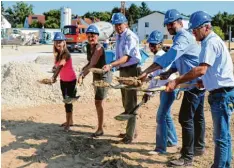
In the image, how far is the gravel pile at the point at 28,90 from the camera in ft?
29.0

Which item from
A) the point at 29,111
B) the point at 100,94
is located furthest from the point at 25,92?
the point at 100,94

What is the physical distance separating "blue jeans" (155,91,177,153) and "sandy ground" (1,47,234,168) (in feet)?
0.54

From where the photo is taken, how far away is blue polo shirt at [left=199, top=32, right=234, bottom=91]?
12.0ft

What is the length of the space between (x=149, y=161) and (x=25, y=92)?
5120 millimetres

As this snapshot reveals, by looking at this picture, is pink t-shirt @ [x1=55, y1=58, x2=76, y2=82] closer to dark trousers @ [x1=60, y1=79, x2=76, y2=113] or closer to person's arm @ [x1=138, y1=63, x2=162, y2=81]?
dark trousers @ [x1=60, y1=79, x2=76, y2=113]

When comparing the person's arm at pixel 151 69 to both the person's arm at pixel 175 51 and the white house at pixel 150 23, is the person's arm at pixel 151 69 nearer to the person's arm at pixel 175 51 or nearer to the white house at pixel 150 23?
the person's arm at pixel 175 51

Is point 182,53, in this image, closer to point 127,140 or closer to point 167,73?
point 167,73

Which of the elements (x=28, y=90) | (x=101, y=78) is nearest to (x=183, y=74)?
(x=101, y=78)

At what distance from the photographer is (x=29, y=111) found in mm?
8039

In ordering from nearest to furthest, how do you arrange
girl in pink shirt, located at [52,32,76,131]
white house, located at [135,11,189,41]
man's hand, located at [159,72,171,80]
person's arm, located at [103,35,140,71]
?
man's hand, located at [159,72,171,80], person's arm, located at [103,35,140,71], girl in pink shirt, located at [52,32,76,131], white house, located at [135,11,189,41]

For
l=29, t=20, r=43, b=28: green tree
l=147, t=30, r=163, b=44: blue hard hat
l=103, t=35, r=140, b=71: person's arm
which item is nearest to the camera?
l=147, t=30, r=163, b=44: blue hard hat

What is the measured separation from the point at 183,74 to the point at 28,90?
5711 millimetres

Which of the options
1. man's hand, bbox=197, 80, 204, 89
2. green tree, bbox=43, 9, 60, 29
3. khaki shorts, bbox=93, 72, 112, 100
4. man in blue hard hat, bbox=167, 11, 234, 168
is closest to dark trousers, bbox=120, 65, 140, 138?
khaki shorts, bbox=93, 72, 112, 100

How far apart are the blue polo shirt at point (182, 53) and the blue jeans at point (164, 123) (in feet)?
1.40
